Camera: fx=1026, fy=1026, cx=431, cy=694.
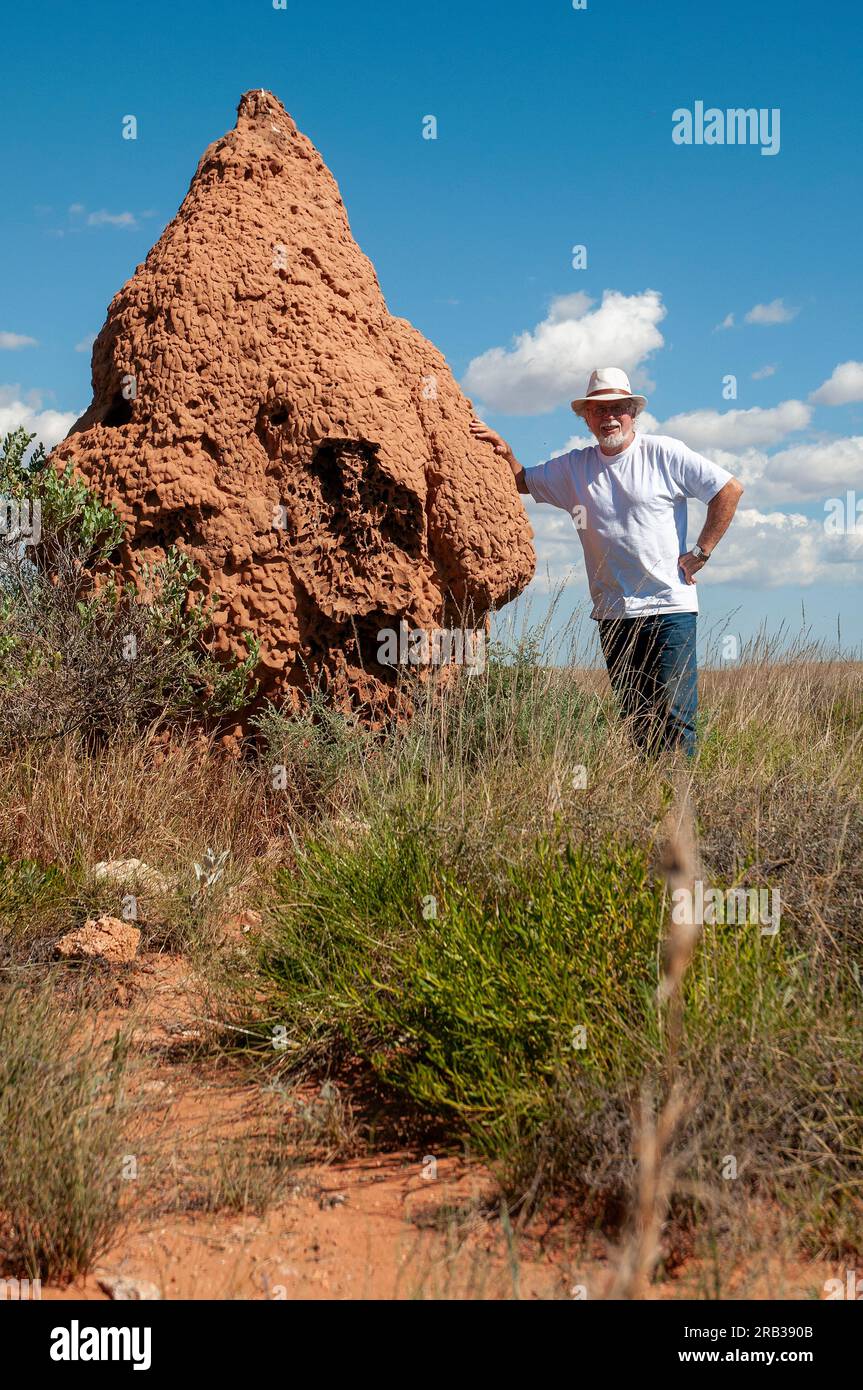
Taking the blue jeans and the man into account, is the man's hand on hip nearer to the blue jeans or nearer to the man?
the man

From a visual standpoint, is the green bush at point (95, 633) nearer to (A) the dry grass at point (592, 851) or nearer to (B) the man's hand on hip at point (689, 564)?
(A) the dry grass at point (592, 851)

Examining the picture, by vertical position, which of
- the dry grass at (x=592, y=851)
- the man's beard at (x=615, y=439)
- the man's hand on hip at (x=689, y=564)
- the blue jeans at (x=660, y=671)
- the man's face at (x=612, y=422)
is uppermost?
the man's face at (x=612, y=422)

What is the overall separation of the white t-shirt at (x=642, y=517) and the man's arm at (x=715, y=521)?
4 cm

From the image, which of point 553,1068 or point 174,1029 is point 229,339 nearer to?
point 174,1029

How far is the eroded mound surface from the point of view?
538 cm

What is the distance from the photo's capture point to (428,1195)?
253cm

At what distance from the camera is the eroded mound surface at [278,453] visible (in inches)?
212

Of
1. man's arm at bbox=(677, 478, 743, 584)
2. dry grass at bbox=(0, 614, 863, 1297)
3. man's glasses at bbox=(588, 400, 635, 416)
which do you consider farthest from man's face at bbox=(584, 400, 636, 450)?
dry grass at bbox=(0, 614, 863, 1297)

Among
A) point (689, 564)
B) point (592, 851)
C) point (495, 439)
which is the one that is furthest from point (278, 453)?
point (592, 851)

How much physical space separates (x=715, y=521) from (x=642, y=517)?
14.1 inches

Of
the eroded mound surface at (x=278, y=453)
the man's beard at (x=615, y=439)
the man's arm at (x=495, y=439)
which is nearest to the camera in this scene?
the man's beard at (x=615, y=439)

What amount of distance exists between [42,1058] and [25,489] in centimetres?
353

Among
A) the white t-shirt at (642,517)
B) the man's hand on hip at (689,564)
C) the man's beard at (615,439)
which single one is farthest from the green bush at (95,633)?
the man's hand on hip at (689,564)

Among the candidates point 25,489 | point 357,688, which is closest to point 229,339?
point 25,489
